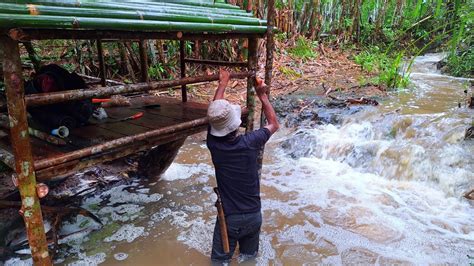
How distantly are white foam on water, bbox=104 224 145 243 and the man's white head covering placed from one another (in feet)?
5.36

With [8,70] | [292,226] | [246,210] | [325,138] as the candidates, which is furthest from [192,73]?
[8,70]

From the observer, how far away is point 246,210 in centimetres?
286

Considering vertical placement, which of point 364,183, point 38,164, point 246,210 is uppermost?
point 38,164

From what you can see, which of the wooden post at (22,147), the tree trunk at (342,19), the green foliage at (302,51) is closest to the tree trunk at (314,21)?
the tree trunk at (342,19)

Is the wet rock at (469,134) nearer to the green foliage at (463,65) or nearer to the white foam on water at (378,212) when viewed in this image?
the white foam on water at (378,212)

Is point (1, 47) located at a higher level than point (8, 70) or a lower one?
higher

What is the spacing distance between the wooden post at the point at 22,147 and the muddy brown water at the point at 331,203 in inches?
42.3

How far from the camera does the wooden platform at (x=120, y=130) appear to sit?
2512mm

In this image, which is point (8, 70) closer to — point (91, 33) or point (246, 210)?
point (91, 33)

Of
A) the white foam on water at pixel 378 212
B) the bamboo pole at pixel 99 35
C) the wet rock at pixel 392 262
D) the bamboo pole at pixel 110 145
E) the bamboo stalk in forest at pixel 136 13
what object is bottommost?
the white foam on water at pixel 378 212

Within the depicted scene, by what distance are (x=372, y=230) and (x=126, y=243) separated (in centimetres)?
253

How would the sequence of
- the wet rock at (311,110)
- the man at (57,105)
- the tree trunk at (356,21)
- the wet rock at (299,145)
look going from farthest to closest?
1. the tree trunk at (356,21)
2. the wet rock at (311,110)
3. the wet rock at (299,145)
4. the man at (57,105)

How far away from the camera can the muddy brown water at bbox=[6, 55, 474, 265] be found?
3406 millimetres

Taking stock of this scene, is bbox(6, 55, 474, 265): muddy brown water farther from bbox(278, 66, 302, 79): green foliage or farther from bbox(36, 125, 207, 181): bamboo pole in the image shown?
bbox(278, 66, 302, 79): green foliage
